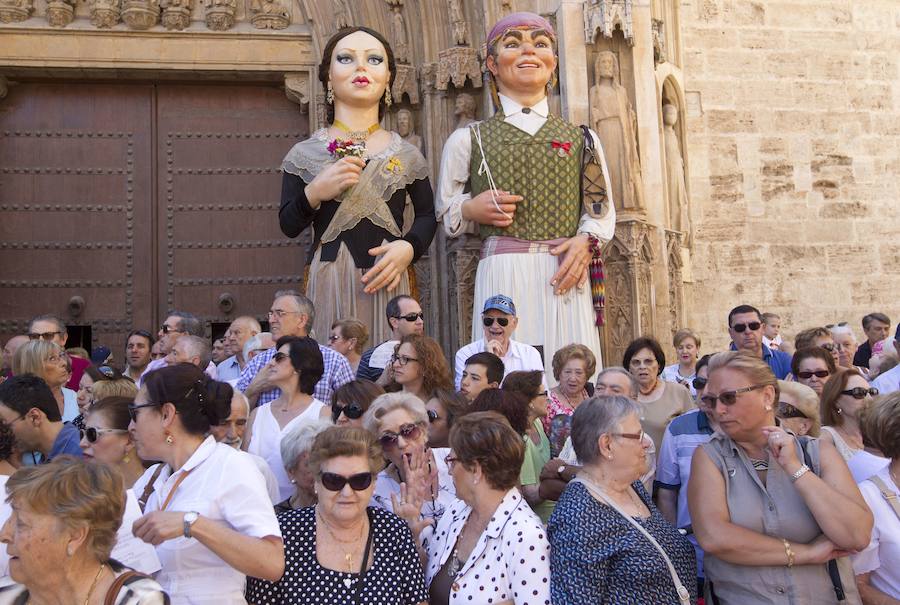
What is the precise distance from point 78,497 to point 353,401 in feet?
5.94

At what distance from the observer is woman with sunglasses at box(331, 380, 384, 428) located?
4516 millimetres

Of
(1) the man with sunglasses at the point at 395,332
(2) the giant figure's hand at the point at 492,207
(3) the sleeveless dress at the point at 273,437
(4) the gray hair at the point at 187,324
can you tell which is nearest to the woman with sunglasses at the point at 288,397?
(3) the sleeveless dress at the point at 273,437

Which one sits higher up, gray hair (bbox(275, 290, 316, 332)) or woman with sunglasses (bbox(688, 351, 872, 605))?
gray hair (bbox(275, 290, 316, 332))

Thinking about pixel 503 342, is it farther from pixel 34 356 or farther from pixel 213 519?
pixel 213 519

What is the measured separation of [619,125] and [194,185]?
3.59 meters

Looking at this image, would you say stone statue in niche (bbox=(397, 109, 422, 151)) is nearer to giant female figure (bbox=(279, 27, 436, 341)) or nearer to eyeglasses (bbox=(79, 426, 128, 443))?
giant female figure (bbox=(279, 27, 436, 341))

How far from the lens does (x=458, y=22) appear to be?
8281 mm

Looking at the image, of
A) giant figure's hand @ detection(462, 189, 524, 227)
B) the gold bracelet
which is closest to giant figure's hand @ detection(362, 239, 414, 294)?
giant figure's hand @ detection(462, 189, 524, 227)

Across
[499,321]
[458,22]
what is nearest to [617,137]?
[458,22]

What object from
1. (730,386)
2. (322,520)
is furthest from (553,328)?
(322,520)

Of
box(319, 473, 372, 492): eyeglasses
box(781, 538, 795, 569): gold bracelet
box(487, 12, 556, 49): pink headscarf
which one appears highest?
box(487, 12, 556, 49): pink headscarf

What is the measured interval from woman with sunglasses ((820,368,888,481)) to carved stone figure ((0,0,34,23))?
6.84 metres

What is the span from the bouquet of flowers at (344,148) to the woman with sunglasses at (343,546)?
12.0ft

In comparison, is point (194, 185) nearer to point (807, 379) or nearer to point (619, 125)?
point (619, 125)
